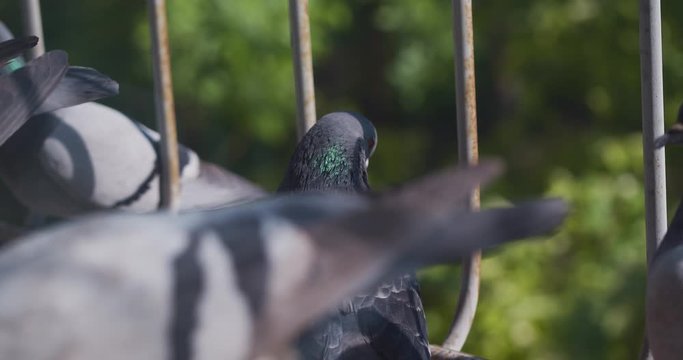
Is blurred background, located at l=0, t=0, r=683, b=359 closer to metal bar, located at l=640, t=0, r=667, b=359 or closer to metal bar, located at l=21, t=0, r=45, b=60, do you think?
metal bar, located at l=21, t=0, r=45, b=60

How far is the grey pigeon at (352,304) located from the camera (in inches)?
81.3

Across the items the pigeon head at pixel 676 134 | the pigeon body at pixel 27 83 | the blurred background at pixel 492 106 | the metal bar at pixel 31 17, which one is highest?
the metal bar at pixel 31 17

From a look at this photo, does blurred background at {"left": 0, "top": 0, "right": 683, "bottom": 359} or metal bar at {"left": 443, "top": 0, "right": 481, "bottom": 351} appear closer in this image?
metal bar at {"left": 443, "top": 0, "right": 481, "bottom": 351}

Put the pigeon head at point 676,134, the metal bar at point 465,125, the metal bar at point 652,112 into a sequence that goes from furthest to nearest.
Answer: the pigeon head at point 676,134 → the metal bar at point 465,125 → the metal bar at point 652,112

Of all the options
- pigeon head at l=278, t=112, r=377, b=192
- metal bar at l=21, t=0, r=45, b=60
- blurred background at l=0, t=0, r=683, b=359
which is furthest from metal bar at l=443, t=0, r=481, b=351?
blurred background at l=0, t=0, r=683, b=359

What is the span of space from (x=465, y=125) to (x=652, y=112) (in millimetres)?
349

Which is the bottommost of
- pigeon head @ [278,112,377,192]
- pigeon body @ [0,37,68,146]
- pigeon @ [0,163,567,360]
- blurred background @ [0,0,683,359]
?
blurred background @ [0,0,683,359]

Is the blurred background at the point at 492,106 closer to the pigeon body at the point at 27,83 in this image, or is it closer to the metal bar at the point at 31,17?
the metal bar at the point at 31,17

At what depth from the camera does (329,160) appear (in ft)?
8.37

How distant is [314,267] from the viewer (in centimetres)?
129

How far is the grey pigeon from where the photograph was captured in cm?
206

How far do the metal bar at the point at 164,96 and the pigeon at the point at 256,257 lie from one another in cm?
96

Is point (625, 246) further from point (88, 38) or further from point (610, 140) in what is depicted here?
point (88, 38)

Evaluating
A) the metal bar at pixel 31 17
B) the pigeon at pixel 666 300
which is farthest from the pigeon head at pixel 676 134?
the metal bar at pixel 31 17
